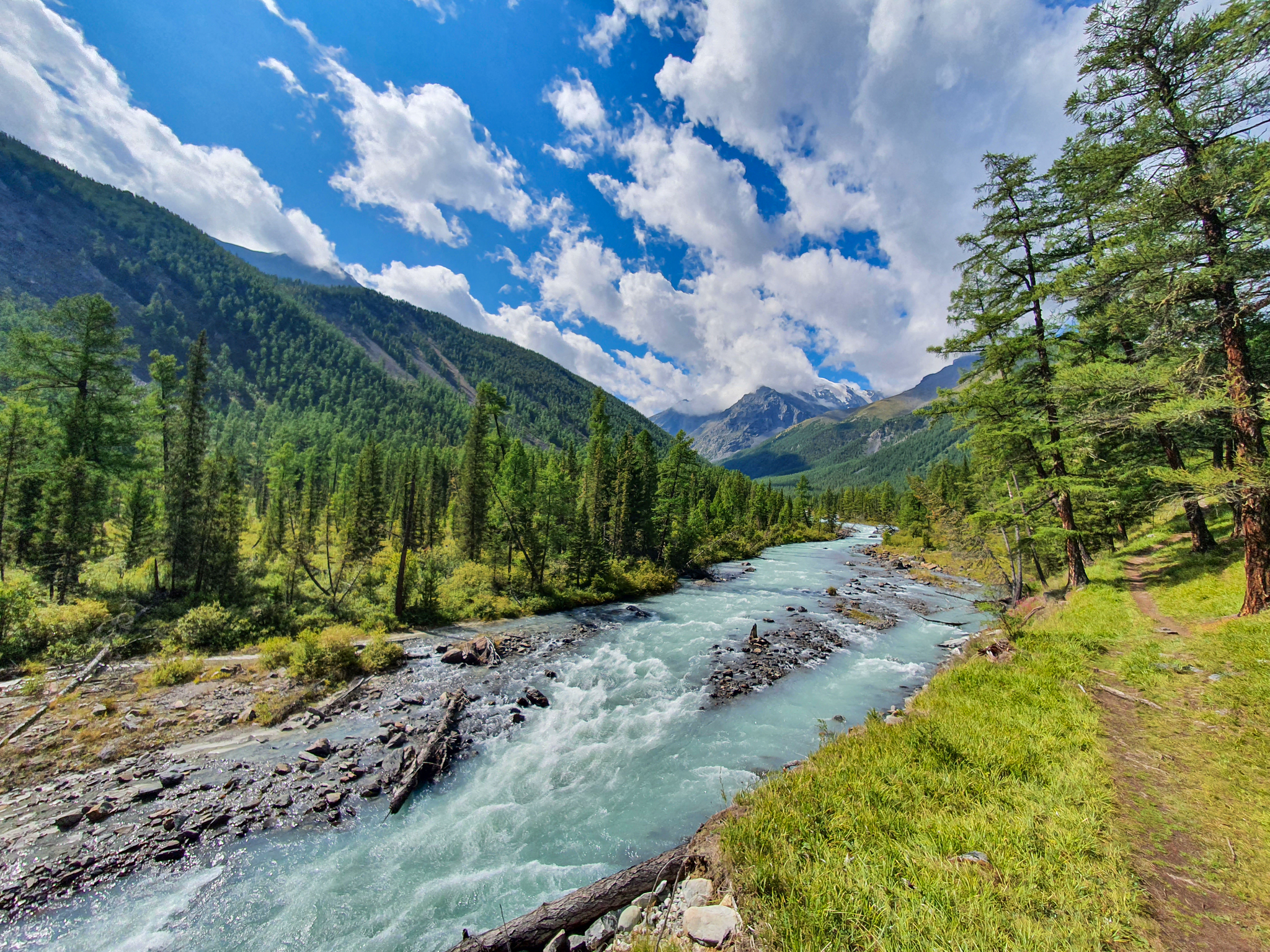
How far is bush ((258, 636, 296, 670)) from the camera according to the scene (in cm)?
1878

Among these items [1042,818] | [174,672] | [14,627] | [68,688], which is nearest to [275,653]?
[174,672]

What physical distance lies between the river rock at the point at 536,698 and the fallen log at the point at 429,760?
2.75m

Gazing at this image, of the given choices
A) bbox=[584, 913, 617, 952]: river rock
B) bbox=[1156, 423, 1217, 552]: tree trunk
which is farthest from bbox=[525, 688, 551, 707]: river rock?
bbox=[1156, 423, 1217, 552]: tree trunk

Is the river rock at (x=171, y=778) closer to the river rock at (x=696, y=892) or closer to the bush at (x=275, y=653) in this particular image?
the bush at (x=275, y=653)

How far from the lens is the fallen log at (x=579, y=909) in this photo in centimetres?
636

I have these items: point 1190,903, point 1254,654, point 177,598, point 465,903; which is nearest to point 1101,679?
point 1254,654

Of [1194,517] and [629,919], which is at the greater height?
[1194,517]

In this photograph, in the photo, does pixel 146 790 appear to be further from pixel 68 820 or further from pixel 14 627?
pixel 14 627

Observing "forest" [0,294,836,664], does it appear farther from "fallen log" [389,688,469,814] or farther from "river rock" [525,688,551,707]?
"river rock" [525,688,551,707]

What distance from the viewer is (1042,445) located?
16797 mm

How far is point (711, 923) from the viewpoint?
5270 mm

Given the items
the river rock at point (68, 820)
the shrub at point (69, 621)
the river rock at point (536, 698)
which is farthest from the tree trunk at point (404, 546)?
the river rock at point (68, 820)

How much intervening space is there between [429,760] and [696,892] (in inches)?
380

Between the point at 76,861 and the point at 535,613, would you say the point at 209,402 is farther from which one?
the point at 76,861
